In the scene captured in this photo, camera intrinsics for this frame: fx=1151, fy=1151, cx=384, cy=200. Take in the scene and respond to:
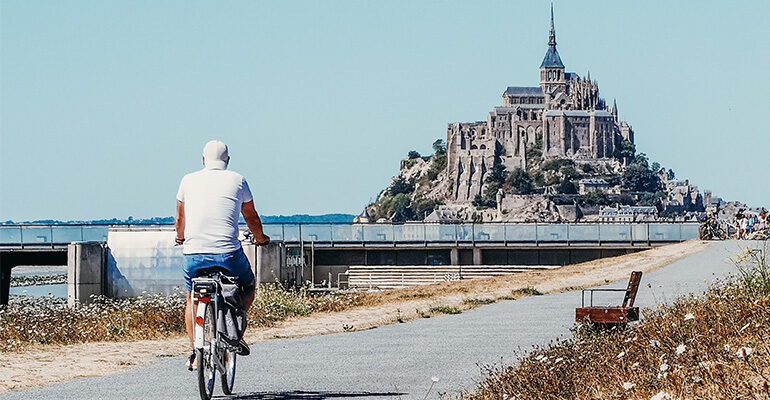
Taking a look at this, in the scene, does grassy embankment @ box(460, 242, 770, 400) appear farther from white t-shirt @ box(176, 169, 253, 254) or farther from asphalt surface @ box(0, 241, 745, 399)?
white t-shirt @ box(176, 169, 253, 254)

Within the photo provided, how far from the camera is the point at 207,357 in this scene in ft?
27.2

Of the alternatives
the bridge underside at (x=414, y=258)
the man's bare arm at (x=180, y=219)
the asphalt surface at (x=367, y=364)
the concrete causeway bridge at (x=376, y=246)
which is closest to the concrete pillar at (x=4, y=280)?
the concrete causeway bridge at (x=376, y=246)

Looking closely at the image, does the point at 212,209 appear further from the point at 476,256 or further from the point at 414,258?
the point at 414,258

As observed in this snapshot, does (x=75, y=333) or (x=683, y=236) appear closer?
(x=75, y=333)

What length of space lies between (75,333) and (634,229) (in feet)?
126

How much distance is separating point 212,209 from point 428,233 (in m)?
44.2

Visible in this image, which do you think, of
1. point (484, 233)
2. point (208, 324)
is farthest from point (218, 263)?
point (484, 233)

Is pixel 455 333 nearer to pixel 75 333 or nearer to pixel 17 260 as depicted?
pixel 75 333

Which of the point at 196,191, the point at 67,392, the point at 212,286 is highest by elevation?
the point at 196,191

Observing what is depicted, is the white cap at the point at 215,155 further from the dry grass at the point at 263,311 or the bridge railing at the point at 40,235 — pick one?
the bridge railing at the point at 40,235

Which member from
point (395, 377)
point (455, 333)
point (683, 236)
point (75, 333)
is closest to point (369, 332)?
point (455, 333)

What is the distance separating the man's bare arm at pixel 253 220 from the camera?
862cm

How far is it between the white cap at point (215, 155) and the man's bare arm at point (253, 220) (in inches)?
13.6

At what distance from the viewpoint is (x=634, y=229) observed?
1957 inches
